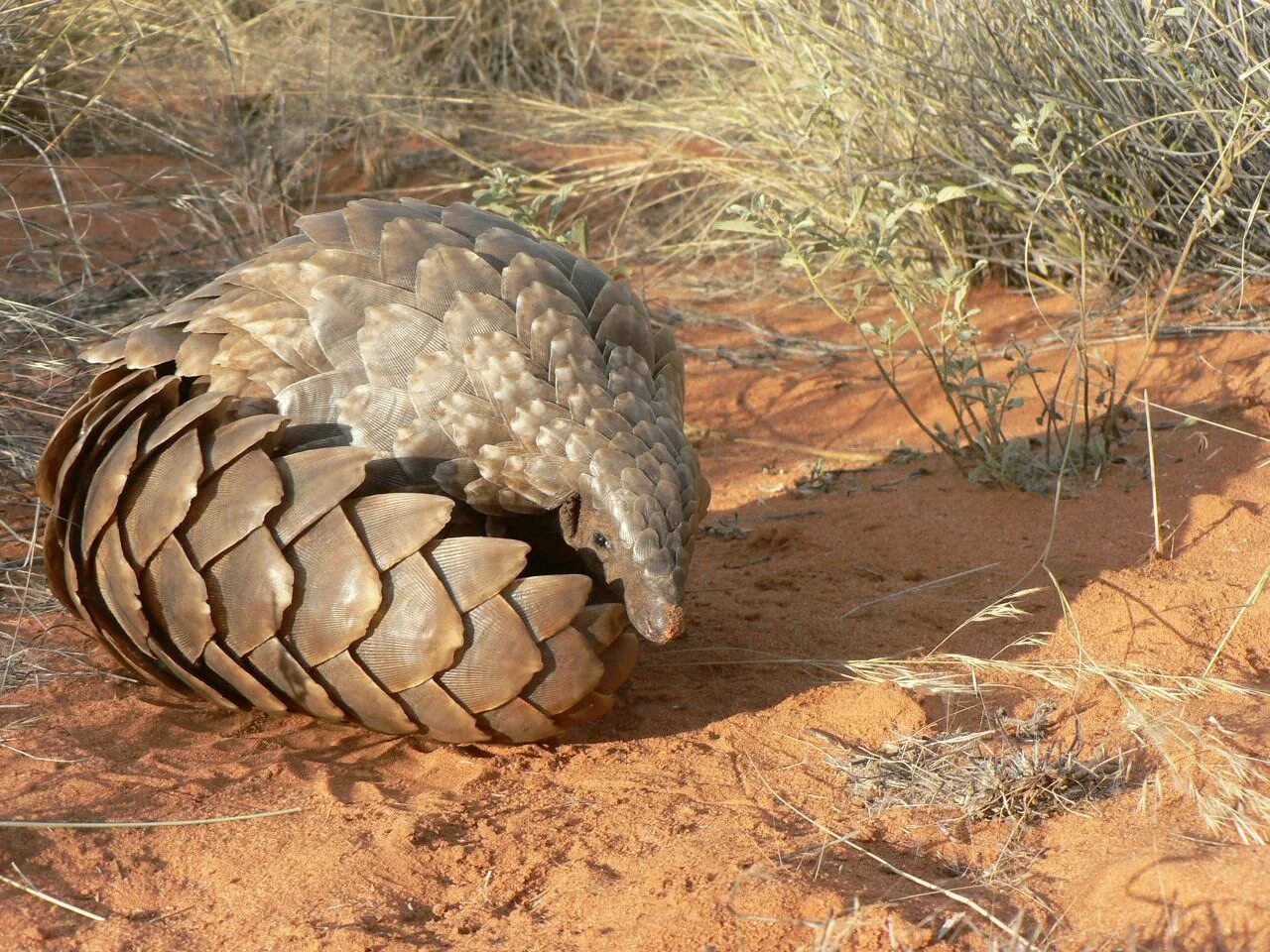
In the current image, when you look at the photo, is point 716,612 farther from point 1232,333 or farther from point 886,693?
point 1232,333

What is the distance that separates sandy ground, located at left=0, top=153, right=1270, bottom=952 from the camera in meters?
2.18

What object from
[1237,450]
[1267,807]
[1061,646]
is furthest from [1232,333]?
[1267,807]

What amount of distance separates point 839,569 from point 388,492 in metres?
1.56

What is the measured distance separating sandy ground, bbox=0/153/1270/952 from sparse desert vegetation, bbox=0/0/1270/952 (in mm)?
10

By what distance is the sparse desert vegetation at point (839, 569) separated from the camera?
2.28 m

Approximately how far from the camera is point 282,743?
2.83m

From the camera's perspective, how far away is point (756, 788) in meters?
2.65

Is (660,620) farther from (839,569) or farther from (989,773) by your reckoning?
(839,569)

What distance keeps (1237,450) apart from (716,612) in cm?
190

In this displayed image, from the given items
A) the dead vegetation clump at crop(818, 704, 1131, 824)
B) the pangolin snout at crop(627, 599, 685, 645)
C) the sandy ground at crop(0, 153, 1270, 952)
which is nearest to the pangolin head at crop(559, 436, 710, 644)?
the pangolin snout at crop(627, 599, 685, 645)

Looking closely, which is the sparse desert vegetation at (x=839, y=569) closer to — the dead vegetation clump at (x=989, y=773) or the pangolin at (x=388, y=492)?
the dead vegetation clump at (x=989, y=773)

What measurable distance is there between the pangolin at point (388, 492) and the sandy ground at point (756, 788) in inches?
7.7

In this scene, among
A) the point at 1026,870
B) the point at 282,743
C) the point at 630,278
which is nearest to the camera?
the point at 1026,870

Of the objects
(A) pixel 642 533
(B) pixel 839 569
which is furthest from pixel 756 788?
(B) pixel 839 569
